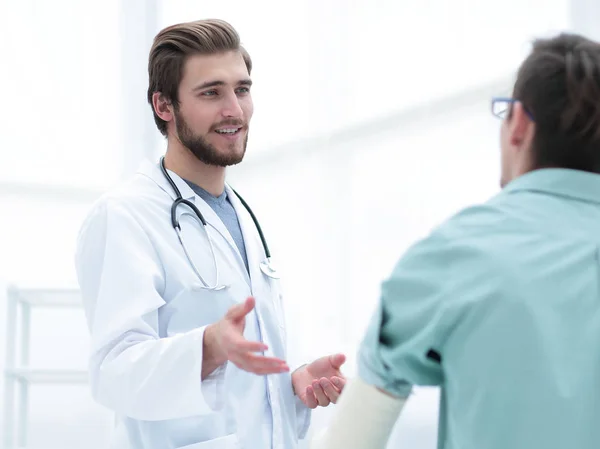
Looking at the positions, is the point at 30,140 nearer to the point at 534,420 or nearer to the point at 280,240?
the point at 280,240

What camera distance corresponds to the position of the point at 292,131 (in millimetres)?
3264

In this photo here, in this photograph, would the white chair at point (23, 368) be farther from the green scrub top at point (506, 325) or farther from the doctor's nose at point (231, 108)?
the green scrub top at point (506, 325)

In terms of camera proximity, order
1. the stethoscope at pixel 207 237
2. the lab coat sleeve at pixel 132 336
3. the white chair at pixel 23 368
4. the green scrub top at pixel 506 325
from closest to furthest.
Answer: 1. the green scrub top at pixel 506 325
2. the lab coat sleeve at pixel 132 336
3. the stethoscope at pixel 207 237
4. the white chair at pixel 23 368

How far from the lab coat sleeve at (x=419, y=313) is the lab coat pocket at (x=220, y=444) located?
1.83 feet

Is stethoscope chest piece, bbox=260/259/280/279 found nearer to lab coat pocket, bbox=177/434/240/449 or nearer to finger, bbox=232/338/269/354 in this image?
lab coat pocket, bbox=177/434/240/449

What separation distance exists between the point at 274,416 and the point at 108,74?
1999 mm

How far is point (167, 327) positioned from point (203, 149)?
1.29 feet

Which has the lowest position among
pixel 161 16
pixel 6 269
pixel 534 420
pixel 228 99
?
pixel 6 269

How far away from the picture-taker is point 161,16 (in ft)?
10.6

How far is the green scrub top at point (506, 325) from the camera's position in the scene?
37.3 inches

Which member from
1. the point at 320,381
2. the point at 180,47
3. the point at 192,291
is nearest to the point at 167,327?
the point at 192,291

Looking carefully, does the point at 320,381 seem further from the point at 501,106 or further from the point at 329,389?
the point at 501,106

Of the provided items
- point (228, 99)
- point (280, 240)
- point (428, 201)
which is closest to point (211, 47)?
point (228, 99)

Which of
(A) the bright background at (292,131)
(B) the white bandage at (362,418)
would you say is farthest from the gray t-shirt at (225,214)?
(A) the bright background at (292,131)
